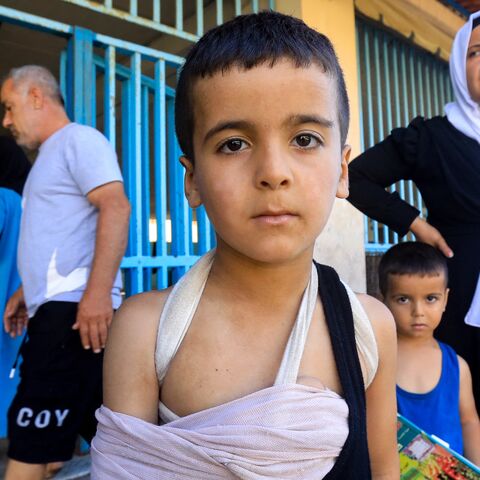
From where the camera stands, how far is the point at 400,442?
1.30 meters

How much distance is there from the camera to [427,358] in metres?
1.79

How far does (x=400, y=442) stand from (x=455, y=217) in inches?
→ 35.5

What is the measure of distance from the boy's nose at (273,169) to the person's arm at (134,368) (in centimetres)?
34

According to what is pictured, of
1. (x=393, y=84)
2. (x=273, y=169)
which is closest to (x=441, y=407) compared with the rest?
(x=273, y=169)

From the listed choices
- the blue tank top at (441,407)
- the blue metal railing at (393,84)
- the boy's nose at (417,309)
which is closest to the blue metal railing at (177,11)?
the blue metal railing at (393,84)

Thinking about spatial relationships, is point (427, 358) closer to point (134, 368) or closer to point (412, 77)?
point (134, 368)

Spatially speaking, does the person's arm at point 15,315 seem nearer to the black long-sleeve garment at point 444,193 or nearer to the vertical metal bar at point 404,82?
the black long-sleeve garment at point 444,193

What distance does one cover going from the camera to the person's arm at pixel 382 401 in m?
1.00

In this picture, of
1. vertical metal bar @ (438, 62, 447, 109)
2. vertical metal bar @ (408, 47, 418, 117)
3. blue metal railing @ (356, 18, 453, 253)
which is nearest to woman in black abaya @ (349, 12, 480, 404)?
blue metal railing @ (356, 18, 453, 253)

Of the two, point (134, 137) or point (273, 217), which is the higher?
point (134, 137)

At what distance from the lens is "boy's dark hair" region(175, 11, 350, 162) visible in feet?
2.94

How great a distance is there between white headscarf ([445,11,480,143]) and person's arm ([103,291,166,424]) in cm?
149

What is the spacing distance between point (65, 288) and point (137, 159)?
1161 millimetres

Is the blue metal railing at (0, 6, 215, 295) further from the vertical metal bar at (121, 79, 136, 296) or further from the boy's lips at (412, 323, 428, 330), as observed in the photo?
the boy's lips at (412, 323, 428, 330)
